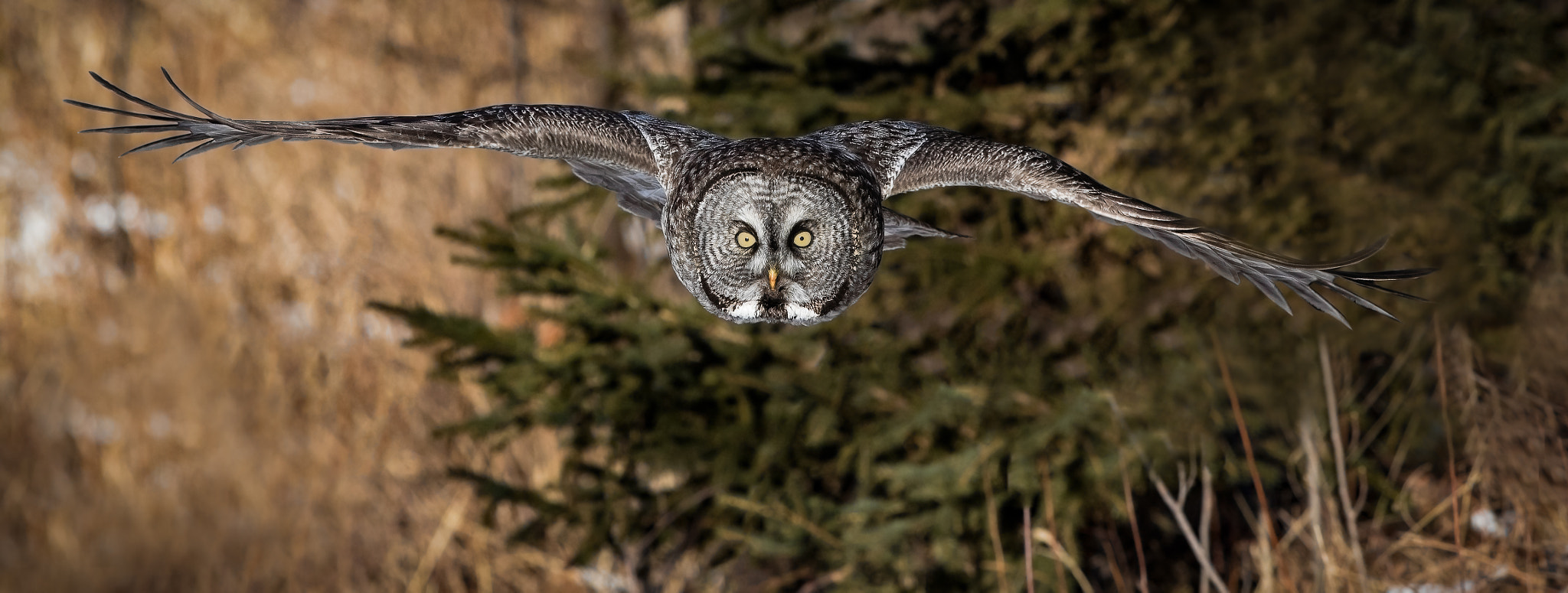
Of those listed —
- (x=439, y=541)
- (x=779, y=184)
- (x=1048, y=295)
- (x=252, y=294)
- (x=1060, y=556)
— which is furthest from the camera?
(x=252, y=294)

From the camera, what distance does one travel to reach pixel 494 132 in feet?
4.29

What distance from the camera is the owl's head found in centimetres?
118

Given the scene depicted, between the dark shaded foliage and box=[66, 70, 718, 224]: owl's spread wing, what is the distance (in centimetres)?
138

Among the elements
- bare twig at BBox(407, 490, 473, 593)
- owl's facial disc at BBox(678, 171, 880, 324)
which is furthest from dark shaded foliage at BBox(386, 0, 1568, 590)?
owl's facial disc at BBox(678, 171, 880, 324)

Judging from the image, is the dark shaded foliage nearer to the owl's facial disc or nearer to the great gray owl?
the great gray owl

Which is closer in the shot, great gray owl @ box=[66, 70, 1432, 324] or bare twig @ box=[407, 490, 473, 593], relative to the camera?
great gray owl @ box=[66, 70, 1432, 324]

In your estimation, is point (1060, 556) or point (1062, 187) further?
point (1060, 556)

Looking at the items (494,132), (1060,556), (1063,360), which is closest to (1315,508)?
(1060,556)

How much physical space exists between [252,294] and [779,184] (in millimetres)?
4664

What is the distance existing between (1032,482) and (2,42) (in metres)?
6.07

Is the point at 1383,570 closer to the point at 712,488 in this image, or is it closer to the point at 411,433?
the point at 712,488

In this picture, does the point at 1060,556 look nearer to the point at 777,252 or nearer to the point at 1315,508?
the point at 1315,508

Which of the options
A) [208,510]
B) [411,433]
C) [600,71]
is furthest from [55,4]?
[600,71]

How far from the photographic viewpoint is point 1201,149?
2.80 m
